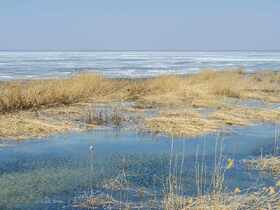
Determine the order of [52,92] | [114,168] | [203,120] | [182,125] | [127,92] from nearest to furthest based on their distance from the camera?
1. [114,168]
2. [182,125]
3. [203,120]
4. [52,92]
5. [127,92]

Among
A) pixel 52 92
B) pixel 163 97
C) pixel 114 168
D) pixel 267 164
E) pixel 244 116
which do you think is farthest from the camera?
pixel 163 97

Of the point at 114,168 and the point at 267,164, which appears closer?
the point at 114,168

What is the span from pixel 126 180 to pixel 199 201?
165 centimetres

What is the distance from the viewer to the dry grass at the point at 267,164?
8719mm

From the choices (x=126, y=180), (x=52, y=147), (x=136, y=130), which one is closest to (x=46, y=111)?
(x=136, y=130)

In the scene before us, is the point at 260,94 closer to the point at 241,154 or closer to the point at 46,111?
the point at 46,111

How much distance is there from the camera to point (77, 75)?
19625mm

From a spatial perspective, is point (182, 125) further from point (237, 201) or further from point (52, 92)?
point (237, 201)

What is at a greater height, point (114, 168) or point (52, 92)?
point (52, 92)

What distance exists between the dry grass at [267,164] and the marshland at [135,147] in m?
0.02

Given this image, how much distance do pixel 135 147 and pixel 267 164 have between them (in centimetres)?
286

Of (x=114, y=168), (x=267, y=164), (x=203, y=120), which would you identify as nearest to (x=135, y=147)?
(x=114, y=168)

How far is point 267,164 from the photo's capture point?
29.8 feet

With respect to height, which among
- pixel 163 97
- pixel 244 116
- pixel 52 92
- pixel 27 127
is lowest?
pixel 244 116
